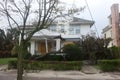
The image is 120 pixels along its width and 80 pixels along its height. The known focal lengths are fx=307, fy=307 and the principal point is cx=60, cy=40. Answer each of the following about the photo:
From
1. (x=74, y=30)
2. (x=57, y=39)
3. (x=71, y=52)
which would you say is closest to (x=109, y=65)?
(x=71, y=52)

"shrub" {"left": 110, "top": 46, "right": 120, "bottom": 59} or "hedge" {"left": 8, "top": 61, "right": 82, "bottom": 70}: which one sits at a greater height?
"shrub" {"left": 110, "top": 46, "right": 120, "bottom": 59}

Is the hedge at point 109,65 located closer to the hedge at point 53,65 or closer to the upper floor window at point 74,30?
the hedge at point 53,65

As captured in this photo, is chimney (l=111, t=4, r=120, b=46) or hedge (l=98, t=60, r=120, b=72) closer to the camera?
hedge (l=98, t=60, r=120, b=72)

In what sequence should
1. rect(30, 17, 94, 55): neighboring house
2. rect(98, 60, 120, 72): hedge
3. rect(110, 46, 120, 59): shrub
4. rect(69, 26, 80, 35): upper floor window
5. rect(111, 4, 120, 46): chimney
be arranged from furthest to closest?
rect(69, 26, 80, 35): upper floor window < rect(30, 17, 94, 55): neighboring house < rect(111, 4, 120, 46): chimney < rect(110, 46, 120, 59): shrub < rect(98, 60, 120, 72): hedge

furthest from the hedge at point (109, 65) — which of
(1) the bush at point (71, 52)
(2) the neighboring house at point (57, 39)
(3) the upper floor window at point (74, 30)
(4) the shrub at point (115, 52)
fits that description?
(3) the upper floor window at point (74, 30)


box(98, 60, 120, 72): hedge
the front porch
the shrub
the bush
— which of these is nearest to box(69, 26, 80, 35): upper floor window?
the front porch

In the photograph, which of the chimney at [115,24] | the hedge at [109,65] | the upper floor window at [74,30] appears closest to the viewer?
the hedge at [109,65]

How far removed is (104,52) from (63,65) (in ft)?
27.4

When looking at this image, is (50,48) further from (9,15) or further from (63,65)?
(9,15)

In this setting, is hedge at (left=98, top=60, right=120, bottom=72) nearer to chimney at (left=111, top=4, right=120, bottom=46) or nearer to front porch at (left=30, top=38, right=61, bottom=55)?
chimney at (left=111, top=4, right=120, bottom=46)

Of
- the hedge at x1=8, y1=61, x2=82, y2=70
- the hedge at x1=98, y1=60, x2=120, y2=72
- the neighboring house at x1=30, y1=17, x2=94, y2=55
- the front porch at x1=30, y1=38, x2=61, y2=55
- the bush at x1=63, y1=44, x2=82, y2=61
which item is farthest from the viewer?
the front porch at x1=30, y1=38, x2=61, y2=55

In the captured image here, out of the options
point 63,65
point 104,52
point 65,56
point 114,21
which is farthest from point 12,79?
point 114,21

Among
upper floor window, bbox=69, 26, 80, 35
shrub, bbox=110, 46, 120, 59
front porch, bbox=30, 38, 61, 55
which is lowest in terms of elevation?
shrub, bbox=110, 46, 120, 59

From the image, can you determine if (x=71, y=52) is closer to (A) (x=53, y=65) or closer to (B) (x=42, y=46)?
(A) (x=53, y=65)
